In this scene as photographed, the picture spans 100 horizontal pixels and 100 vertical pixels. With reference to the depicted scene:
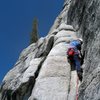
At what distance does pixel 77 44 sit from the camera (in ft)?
82.0

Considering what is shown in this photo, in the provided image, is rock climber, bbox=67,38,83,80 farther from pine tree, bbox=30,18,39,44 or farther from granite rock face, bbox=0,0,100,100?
pine tree, bbox=30,18,39,44

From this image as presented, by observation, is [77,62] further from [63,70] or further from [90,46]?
[90,46]

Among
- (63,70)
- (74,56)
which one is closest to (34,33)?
(74,56)

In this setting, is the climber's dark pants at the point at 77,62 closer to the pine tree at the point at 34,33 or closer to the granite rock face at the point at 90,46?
the granite rock face at the point at 90,46

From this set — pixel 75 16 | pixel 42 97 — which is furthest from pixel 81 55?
pixel 75 16

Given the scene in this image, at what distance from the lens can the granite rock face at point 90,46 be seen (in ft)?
54.4

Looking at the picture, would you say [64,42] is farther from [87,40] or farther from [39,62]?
[87,40]

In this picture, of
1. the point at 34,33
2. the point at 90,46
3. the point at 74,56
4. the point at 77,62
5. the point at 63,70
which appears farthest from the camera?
the point at 34,33

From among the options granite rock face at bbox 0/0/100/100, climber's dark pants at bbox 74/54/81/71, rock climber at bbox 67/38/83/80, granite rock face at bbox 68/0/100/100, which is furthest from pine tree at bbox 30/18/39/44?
climber's dark pants at bbox 74/54/81/71

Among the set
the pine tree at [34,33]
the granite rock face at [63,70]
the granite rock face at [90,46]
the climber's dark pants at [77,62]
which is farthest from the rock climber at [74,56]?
the pine tree at [34,33]

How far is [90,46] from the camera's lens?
21.3 metres

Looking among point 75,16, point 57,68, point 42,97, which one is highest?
point 75,16

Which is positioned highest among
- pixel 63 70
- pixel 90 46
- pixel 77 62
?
pixel 90 46

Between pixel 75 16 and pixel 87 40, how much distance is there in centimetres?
811
